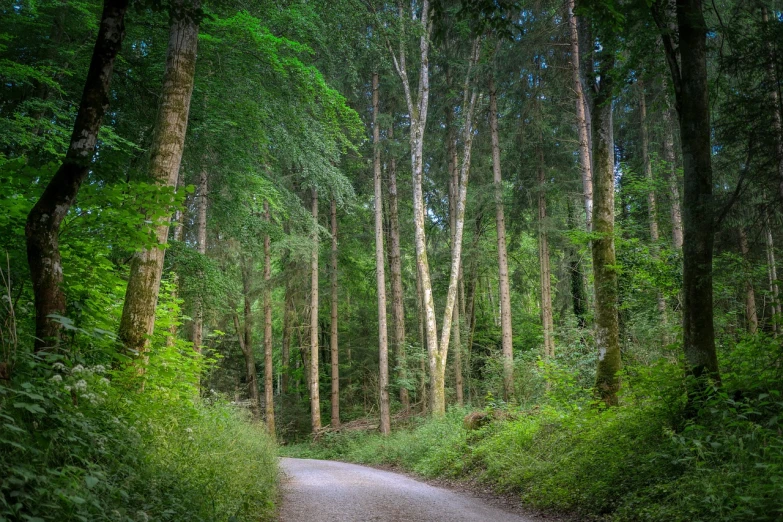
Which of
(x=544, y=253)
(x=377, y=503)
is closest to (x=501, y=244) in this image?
(x=544, y=253)

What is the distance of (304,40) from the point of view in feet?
31.4

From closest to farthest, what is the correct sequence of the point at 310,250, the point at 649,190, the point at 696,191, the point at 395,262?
the point at 696,191, the point at 649,190, the point at 310,250, the point at 395,262

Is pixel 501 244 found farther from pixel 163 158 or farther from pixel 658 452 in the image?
pixel 163 158

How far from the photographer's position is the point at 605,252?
8.59m

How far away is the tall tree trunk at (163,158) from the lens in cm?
599

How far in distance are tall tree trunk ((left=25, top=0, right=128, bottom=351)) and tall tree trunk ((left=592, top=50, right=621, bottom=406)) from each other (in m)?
7.04

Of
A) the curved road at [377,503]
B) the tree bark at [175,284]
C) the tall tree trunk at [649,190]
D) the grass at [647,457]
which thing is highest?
the tall tree trunk at [649,190]

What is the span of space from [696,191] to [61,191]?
6.62 meters

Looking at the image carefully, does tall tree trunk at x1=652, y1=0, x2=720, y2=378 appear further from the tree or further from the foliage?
the tree

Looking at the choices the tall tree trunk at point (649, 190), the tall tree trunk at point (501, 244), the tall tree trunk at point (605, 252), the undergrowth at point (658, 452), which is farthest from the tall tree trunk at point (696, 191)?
the tall tree trunk at point (501, 244)

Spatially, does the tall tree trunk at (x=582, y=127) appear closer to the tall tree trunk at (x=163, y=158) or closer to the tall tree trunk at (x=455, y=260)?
the tall tree trunk at (x=455, y=260)

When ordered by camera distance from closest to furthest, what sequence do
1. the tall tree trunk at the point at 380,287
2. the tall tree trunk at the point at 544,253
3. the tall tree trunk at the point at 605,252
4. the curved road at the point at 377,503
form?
the curved road at the point at 377,503, the tall tree trunk at the point at 605,252, the tall tree trunk at the point at 380,287, the tall tree trunk at the point at 544,253

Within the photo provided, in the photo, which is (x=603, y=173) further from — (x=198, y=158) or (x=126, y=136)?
(x=126, y=136)

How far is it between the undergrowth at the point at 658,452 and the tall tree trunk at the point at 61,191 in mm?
5678
